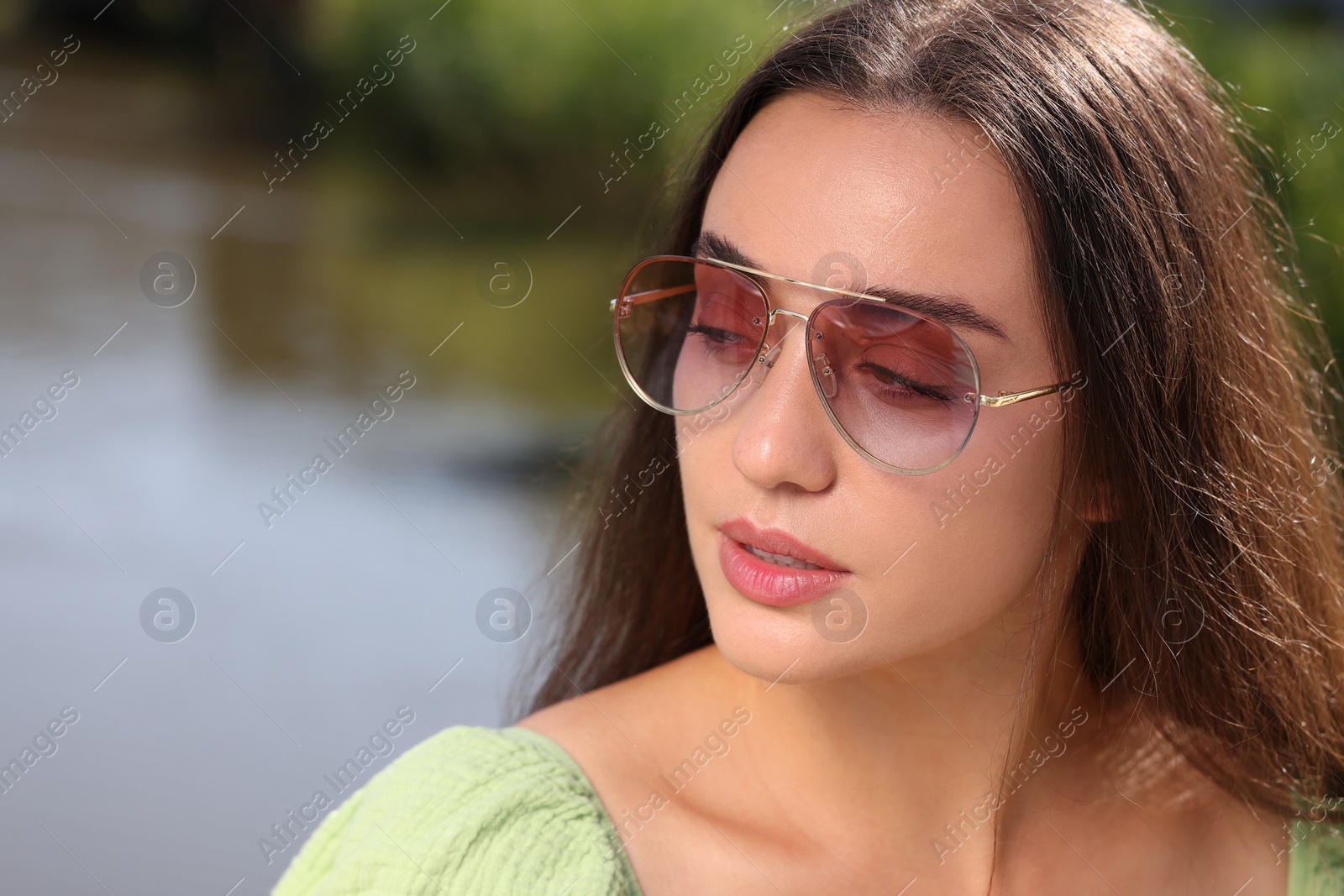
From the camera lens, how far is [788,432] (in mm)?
1624

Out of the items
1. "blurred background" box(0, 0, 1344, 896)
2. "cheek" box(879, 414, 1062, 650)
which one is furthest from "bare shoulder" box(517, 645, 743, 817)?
"blurred background" box(0, 0, 1344, 896)

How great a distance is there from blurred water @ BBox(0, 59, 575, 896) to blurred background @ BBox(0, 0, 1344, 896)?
0.01 m

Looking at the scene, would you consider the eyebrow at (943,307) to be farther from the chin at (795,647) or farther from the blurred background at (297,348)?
the blurred background at (297,348)

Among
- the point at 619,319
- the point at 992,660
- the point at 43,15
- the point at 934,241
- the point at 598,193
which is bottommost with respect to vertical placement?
the point at 992,660

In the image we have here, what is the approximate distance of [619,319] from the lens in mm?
1938

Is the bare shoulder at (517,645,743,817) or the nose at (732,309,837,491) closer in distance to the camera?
the nose at (732,309,837,491)

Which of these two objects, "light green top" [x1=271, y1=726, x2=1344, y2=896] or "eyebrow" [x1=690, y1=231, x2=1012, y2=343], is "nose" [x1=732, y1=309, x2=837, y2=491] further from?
"light green top" [x1=271, y1=726, x2=1344, y2=896]

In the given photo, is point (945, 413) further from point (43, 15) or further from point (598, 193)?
point (43, 15)

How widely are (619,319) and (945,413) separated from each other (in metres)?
0.54

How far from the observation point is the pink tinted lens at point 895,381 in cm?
161

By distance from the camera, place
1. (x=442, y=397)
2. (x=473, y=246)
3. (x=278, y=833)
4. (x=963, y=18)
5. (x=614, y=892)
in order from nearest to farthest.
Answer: (x=614, y=892) → (x=963, y=18) → (x=278, y=833) → (x=442, y=397) → (x=473, y=246)

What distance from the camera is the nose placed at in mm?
1614

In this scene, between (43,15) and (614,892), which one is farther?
(43,15)

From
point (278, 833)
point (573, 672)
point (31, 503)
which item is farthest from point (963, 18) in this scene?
point (31, 503)
